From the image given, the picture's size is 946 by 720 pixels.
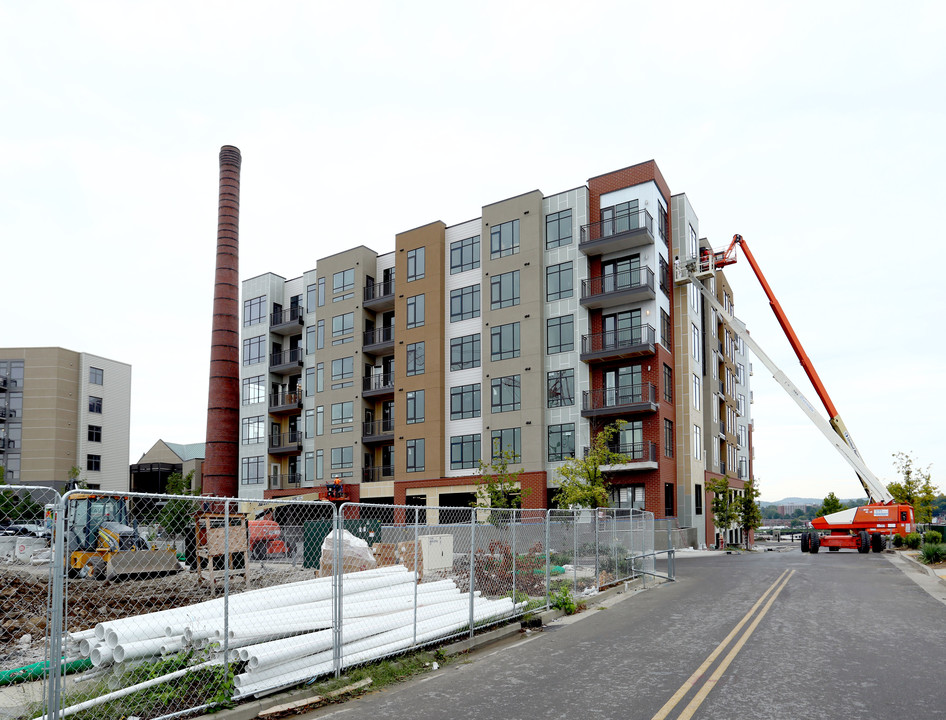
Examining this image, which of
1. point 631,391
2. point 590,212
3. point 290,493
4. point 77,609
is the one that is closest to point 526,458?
point 631,391

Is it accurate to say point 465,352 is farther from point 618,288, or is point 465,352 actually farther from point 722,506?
point 722,506

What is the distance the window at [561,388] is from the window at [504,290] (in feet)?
16.1

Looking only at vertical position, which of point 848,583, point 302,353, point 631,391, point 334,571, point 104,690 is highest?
point 302,353

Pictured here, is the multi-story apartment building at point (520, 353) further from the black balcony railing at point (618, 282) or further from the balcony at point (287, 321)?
the balcony at point (287, 321)

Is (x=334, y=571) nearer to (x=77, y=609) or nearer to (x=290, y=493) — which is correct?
(x=77, y=609)

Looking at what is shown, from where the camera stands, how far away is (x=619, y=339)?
40750mm

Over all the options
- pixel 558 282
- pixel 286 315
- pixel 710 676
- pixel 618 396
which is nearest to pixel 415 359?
pixel 558 282

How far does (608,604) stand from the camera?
54.3 feet

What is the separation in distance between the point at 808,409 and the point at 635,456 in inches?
385

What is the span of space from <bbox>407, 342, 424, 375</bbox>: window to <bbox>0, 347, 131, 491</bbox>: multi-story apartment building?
43458 millimetres

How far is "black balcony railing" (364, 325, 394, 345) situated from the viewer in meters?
50.4

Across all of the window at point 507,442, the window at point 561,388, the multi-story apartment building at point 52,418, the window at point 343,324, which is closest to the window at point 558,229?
the window at point 561,388

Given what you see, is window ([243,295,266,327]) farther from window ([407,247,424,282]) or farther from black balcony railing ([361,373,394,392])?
window ([407,247,424,282])

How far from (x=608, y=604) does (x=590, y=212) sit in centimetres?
2947
